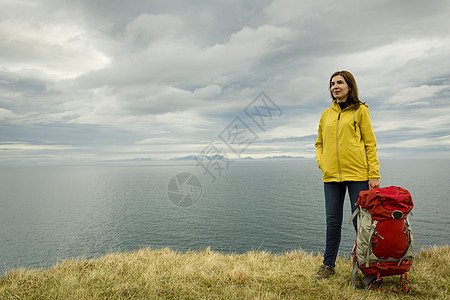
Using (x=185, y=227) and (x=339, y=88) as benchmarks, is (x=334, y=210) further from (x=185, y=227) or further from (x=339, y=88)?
(x=185, y=227)

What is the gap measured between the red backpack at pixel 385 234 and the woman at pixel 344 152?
0.29m

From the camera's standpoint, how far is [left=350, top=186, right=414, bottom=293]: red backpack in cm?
346

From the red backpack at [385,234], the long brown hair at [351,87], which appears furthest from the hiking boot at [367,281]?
the long brown hair at [351,87]

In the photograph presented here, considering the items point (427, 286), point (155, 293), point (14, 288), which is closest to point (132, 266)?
point (155, 293)

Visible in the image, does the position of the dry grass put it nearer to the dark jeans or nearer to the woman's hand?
the dark jeans

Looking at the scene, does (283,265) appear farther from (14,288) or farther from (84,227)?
(84,227)

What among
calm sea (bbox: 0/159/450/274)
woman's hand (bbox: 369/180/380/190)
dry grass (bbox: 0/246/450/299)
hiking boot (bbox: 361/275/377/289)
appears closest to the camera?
dry grass (bbox: 0/246/450/299)

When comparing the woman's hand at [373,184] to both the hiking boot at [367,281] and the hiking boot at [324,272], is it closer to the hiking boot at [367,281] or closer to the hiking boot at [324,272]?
the hiking boot at [367,281]

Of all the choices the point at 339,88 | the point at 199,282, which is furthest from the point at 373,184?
the point at 199,282

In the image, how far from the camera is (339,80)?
404 centimetres

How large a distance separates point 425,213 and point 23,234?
56.2 meters

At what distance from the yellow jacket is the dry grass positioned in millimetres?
1621

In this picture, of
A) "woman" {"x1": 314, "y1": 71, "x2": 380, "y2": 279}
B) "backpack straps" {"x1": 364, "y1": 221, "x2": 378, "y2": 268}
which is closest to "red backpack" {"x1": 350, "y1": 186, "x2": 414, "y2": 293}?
"backpack straps" {"x1": 364, "y1": 221, "x2": 378, "y2": 268}

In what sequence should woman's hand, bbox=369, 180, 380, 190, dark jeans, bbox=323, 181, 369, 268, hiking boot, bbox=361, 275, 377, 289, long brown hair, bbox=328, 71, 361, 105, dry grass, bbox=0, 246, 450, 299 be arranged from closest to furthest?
dry grass, bbox=0, 246, 450, 299 < hiking boot, bbox=361, 275, 377, 289 < woman's hand, bbox=369, 180, 380, 190 < long brown hair, bbox=328, 71, 361, 105 < dark jeans, bbox=323, 181, 369, 268
